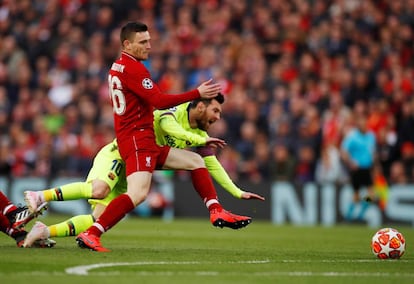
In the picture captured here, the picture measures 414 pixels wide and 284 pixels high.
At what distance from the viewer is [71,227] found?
10.1 m

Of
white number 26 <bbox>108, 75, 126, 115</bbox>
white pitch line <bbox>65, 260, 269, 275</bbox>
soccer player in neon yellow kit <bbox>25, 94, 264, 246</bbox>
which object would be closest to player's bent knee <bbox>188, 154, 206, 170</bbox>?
soccer player in neon yellow kit <bbox>25, 94, 264, 246</bbox>

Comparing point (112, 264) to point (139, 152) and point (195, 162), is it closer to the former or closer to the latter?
point (139, 152)

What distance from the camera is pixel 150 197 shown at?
21.3m

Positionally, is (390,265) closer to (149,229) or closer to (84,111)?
(149,229)

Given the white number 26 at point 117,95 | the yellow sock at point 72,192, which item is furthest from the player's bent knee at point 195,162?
the yellow sock at point 72,192

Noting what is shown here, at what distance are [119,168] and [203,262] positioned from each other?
1885 mm

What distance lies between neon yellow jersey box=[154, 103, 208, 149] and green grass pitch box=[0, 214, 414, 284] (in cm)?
117

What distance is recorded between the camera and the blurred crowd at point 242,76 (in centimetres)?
2003

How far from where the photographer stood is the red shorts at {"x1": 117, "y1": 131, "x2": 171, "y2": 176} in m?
9.83

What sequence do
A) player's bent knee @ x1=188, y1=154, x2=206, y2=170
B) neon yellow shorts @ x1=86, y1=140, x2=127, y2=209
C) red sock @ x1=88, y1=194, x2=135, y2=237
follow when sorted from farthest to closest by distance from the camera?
1. player's bent knee @ x1=188, y1=154, x2=206, y2=170
2. neon yellow shorts @ x1=86, y1=140, x2=127, y2=209
3. red sock @ x1=88, y1=194, x2=135, y2=237

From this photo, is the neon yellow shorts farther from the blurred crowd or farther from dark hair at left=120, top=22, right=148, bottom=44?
the blurred crowd

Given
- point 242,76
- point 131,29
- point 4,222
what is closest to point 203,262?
point 4,222

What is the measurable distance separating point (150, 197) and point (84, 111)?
9.41 feet

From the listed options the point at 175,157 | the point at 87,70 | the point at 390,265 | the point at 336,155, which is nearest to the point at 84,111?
the point at 87,70
